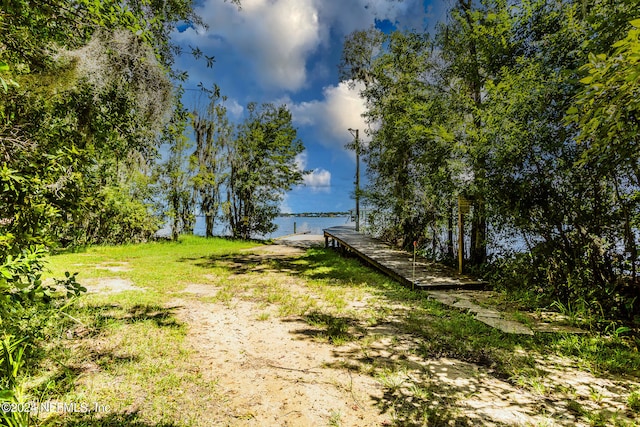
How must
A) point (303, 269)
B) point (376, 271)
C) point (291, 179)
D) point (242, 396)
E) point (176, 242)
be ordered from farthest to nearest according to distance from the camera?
point (291, 179), point (176, 242), point (303, 269), point (376, 271), point (242, 396)

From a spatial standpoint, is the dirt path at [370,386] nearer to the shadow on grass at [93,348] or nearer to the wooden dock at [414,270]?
the shadow on grass at [93,348]

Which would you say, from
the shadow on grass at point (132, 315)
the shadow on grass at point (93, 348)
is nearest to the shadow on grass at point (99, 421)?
the shadow on grass at point (93, 348)

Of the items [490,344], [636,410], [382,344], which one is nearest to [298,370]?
[382,344]

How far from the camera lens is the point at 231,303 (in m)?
5.77

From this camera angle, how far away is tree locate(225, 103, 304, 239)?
18078 mm

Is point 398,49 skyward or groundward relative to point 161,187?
skyward

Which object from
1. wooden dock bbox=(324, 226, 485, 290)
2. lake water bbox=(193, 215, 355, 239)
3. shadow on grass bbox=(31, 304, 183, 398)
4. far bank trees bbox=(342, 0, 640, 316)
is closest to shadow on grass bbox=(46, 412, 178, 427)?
shadow on grass bbox=(31, 304, 183, 398)

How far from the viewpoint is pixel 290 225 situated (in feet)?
94.6

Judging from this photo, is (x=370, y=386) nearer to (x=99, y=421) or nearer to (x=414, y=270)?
(x=99, y=421)

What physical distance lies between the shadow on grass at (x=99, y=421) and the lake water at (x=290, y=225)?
52.4ft

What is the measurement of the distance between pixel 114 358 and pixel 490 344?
4.58 meters

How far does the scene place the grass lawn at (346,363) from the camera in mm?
2561

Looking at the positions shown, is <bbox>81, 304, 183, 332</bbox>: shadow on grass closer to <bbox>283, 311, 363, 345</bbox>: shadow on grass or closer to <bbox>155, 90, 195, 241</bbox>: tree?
<bbox>283, 311, 363, 345</bbox>: shadow on grass

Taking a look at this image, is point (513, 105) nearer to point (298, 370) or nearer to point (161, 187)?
point (298, 370)
